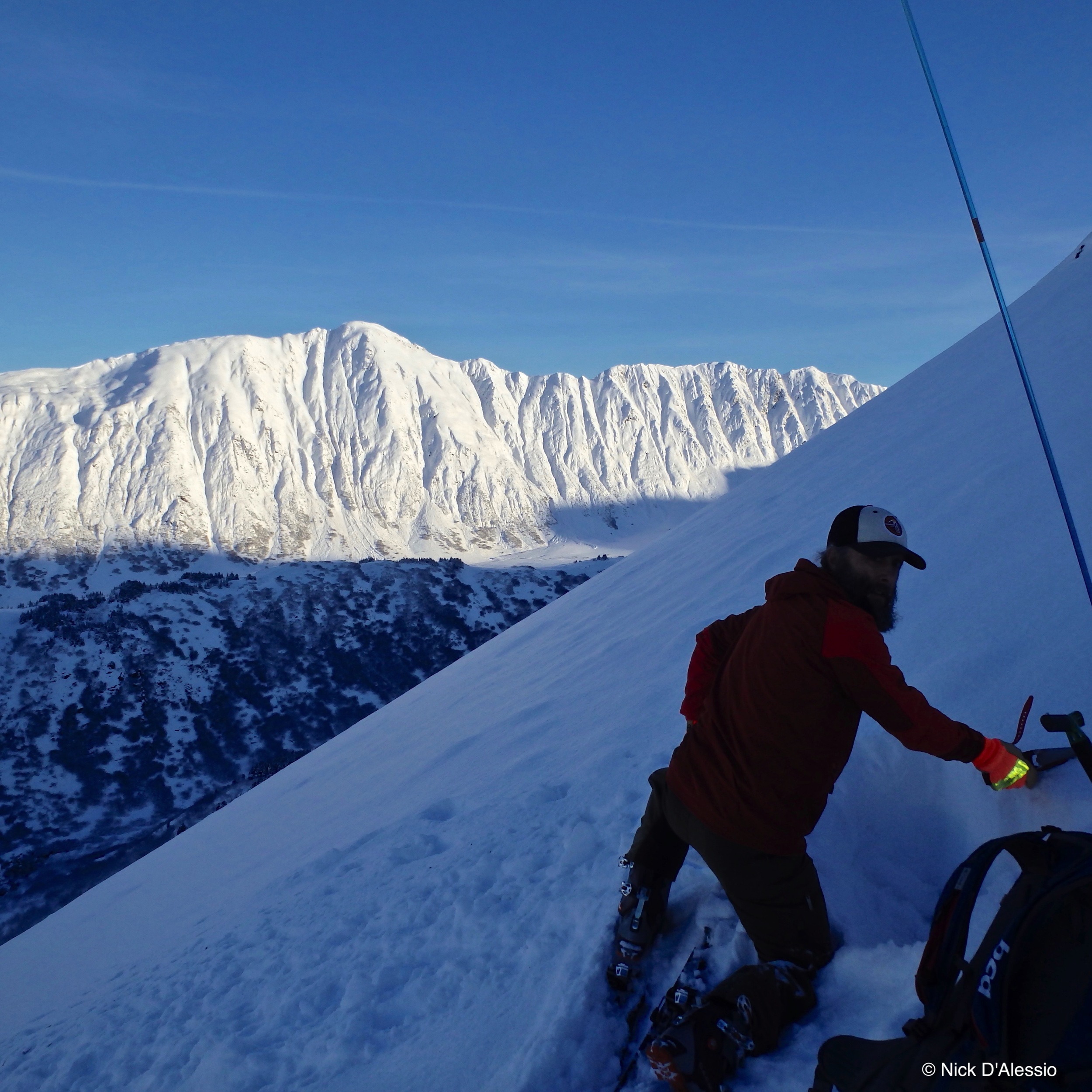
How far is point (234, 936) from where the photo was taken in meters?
4.20

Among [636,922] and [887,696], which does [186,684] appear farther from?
[887,696]

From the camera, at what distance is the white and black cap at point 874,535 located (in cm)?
237

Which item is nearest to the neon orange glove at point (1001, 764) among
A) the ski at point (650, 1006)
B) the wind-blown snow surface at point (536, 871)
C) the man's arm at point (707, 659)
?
the wind-blown snow surface at point (536, 871)

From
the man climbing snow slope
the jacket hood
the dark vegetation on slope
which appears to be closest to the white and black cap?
the man climbing snow slope

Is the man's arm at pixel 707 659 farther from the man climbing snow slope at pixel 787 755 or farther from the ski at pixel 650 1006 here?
the ski at pixel 650 1006

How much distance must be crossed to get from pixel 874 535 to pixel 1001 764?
2.67ft

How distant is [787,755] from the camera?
2387 millimetres

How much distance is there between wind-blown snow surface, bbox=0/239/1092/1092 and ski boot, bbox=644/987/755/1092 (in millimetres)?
108

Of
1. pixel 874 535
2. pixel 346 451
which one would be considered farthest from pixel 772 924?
pixel 346 451

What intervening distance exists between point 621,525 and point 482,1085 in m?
134

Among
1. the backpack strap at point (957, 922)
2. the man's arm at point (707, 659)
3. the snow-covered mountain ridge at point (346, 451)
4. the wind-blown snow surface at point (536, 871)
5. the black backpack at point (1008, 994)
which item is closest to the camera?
the black backpack at point (1008, 994)

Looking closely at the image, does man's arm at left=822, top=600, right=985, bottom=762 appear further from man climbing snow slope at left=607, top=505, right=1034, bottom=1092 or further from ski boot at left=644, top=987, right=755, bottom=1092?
ski boot at left=644, top=987, right=755, bottom=1092

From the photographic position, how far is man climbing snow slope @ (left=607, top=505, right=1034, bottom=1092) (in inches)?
86.2

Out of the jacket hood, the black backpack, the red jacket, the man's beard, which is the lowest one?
the black backpack
